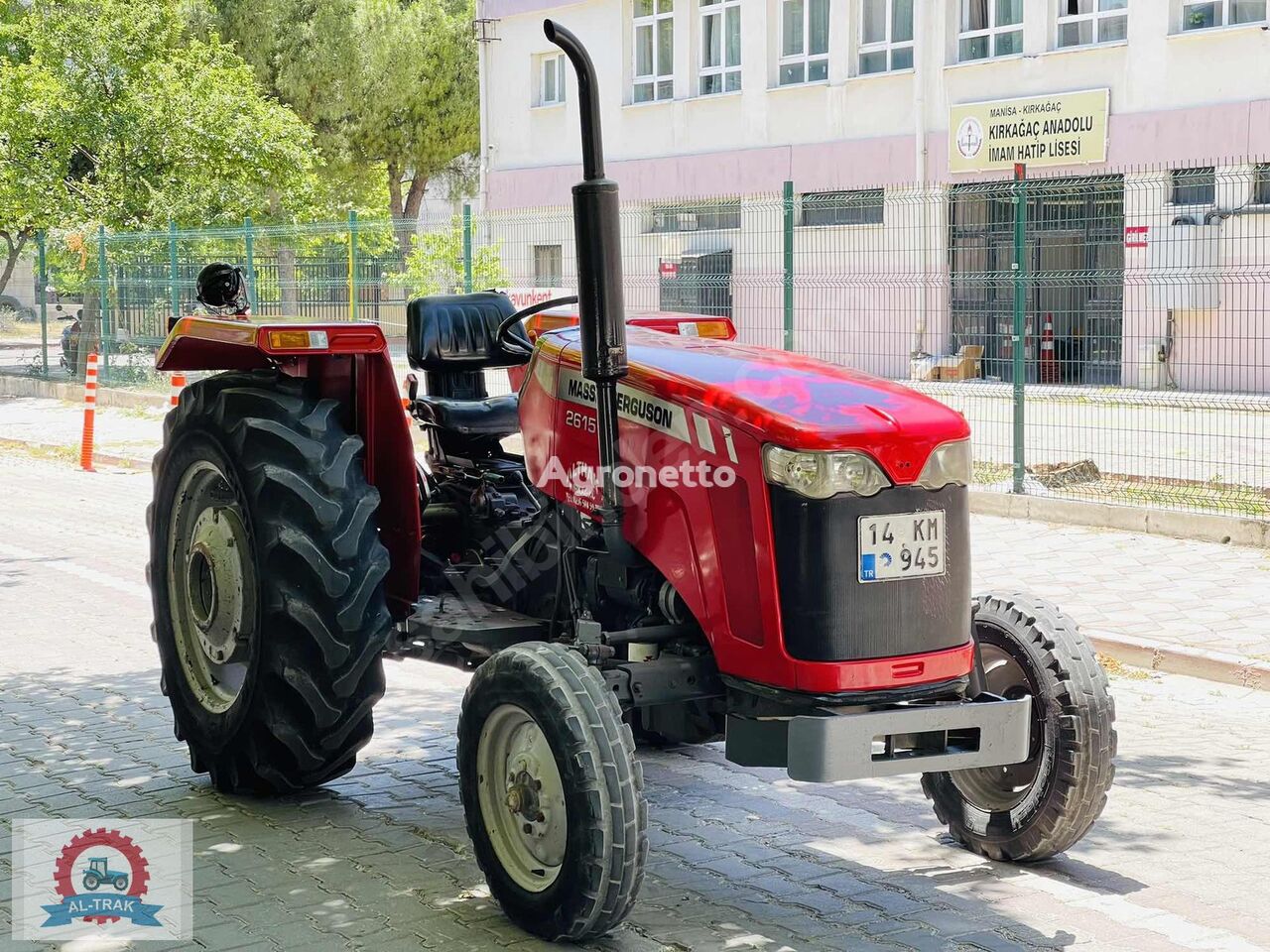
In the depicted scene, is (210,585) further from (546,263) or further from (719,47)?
(719,47)

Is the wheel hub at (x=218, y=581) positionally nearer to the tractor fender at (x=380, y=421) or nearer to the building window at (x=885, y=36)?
the tractor fender at (x=380, y=421)

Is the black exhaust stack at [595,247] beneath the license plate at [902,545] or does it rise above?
above

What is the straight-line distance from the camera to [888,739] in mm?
4434

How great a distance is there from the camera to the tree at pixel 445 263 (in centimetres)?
1764

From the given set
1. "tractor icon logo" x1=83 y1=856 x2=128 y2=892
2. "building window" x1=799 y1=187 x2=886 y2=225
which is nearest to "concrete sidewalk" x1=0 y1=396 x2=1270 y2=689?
"tractor icon logo" x1=83 y1=856 x2=128 y2=892

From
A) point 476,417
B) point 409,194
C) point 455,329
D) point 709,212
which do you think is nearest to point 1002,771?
point 476,417

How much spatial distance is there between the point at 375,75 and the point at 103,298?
19260mm

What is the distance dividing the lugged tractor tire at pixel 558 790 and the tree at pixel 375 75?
37.8m

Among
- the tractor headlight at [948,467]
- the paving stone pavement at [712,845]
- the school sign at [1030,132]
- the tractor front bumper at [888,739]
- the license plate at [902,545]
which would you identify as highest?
the school sign at [1030,132]

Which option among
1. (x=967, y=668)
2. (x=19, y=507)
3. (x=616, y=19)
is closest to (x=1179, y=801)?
(x=967, y=668)

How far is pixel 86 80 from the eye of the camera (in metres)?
25.1

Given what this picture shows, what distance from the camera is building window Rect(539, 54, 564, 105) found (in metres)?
33.7

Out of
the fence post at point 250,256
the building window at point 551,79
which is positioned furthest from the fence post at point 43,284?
the building window at point 551,79

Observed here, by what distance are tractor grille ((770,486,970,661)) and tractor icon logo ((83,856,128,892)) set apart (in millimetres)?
2217
